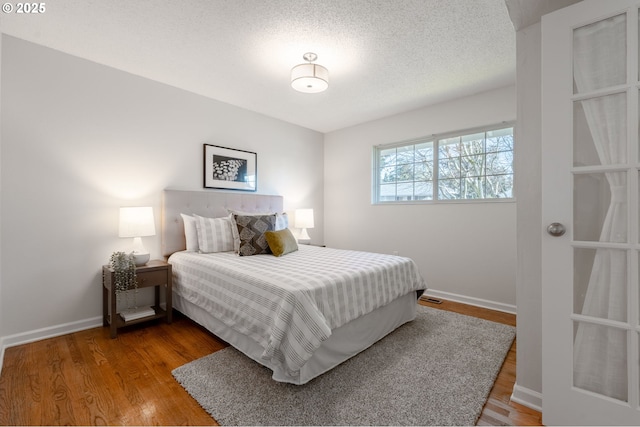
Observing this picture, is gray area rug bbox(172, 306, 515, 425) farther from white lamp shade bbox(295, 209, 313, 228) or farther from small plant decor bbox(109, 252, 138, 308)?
white lamp shade bbox(295, 209, 313, 228)

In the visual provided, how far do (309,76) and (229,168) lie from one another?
1743 millimetres

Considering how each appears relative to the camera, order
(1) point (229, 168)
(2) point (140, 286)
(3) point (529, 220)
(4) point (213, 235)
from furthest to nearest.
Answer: (1) point (229, 168) → (4) point (213, 235) → (2) point (140, 286) → (3) point (529, 220)

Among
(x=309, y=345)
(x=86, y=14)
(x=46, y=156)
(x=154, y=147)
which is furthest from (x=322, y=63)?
A: (x=46, y=156)

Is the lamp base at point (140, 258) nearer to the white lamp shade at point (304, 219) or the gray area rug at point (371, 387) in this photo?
the gray area rug at point (371, 387)

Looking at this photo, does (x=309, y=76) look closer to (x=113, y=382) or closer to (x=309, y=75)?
(x=309, y=75)

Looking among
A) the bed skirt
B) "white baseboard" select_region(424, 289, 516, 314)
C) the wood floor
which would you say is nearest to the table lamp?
the bed skirt

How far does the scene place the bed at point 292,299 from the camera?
160 cm

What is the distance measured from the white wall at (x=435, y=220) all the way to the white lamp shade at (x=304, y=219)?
0.75 meters

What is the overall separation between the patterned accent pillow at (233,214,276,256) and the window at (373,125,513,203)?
6.55ft

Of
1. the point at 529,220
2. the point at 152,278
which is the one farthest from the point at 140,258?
the point at 529,220

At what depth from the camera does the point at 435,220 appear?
3600 mm

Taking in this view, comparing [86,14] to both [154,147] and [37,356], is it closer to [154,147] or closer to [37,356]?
[154,147]

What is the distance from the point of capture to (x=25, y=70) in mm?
2258

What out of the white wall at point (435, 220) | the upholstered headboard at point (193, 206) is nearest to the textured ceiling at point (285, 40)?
the white wall at point (435, 220)
